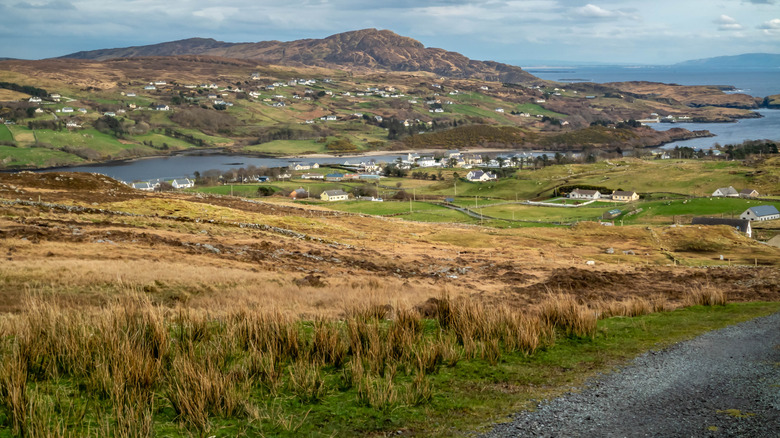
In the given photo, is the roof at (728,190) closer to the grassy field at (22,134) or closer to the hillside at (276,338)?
the hillside at (276,338)

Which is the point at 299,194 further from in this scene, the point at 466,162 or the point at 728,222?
the point at 466,162

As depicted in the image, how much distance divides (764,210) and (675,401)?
86.0m

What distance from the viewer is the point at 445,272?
3138 cm

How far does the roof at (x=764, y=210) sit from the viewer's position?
78988 millimetres

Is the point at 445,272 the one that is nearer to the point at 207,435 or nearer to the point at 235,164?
the point at 207,435

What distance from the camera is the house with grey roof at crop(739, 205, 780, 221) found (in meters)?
78.5

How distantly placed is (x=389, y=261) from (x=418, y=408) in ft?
83.0

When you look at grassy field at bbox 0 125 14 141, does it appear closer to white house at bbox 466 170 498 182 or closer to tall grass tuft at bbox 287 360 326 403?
white house at bbox 466 170 498 182

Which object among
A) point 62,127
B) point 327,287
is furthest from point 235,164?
point 327,287

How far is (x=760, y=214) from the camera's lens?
3110 inches

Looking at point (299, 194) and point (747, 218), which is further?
point (299, 194)

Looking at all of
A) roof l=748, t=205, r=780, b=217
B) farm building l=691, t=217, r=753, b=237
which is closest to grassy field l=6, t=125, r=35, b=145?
farm building l=691, t=217, r=753, b=237

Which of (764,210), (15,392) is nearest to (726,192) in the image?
(764,210)

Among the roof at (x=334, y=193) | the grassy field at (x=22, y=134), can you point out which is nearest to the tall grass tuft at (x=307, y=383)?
the roof at (x=334, y=193)
